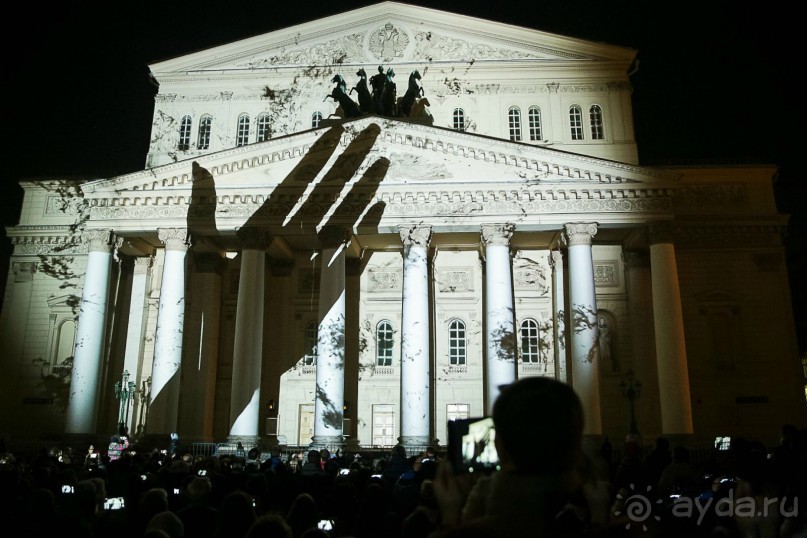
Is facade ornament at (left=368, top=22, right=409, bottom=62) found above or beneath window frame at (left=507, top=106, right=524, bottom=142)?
above

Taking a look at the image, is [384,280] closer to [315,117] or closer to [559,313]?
[559,313]

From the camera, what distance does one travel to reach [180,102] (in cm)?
3953

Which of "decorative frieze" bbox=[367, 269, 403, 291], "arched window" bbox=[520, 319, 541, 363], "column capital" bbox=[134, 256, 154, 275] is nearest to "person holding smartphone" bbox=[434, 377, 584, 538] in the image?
"arched window" bbox=[520, 319, 541, 363]

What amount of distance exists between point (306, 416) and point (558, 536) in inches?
1260

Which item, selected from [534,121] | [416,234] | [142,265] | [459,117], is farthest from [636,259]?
[142,265]

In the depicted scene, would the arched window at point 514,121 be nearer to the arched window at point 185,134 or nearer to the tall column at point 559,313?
the tall column at point 559,313

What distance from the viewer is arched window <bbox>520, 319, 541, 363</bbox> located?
109 ft

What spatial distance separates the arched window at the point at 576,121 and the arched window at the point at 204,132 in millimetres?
20111

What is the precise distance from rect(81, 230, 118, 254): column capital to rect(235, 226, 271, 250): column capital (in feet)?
17.9

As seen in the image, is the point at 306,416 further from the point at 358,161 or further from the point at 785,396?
the point at 785,396

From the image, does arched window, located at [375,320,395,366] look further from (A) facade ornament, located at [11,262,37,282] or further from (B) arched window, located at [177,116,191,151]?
(A) facade ornament, located at [11,262,37,282]

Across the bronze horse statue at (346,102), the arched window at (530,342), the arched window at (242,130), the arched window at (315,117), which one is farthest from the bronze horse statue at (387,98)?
the arched window at (530,342)

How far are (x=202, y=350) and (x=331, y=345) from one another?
7513 millimetres

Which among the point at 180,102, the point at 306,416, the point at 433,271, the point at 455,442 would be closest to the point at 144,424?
the point at 306,416
